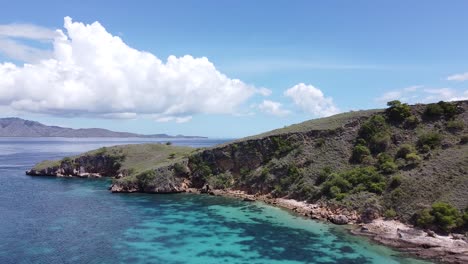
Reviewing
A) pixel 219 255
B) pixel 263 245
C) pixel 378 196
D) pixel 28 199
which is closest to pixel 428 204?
pixel 378 196

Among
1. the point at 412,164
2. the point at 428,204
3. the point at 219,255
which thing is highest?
the point at 412,164

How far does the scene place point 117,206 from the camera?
69.2m

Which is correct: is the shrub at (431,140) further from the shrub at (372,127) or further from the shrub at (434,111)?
the shrub at (372,127)

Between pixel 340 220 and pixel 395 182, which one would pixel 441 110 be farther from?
pixel 340 220

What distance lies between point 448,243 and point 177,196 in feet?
169

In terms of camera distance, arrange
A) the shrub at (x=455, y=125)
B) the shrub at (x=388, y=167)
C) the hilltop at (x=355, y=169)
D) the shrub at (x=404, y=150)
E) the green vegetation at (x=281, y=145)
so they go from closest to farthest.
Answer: the hilltop at (x=355, y=169)
the shrub at (x=388, y=167)
the shrub at (x=404, y=150)
the shrub at (x=455, y=125)
the green vegetation at (x=281, y=145)

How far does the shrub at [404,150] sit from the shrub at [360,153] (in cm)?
566

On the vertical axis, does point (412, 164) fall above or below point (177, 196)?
above

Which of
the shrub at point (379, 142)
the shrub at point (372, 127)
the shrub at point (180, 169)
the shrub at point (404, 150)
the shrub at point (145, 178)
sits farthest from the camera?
the shrub at point (180, 169)

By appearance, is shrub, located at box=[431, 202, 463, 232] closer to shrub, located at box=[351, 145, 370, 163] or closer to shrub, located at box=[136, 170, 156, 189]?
shrub, located at box=[351, 145, 370, 163]

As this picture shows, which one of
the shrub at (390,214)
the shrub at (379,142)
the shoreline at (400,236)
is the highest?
the shrub at (379,142)

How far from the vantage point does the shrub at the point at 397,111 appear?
7825cm

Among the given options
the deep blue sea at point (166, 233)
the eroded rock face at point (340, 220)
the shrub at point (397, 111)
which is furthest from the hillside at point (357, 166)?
the deep blue sea at point (166, 233)

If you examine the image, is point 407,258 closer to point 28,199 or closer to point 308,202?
point 308,202
